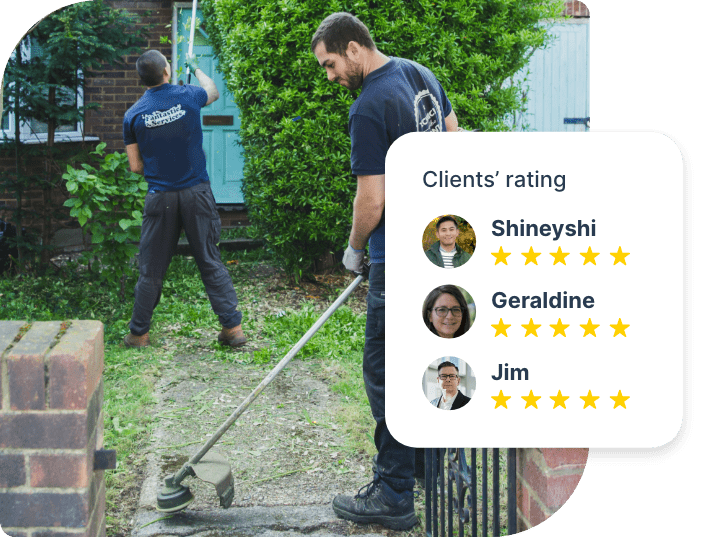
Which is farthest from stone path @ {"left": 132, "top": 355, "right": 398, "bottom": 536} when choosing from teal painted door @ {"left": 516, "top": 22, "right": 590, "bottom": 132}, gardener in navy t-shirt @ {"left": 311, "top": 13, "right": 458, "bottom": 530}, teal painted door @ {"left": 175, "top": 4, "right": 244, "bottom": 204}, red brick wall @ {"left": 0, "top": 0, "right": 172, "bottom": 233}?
teal painted door @ {"left": 175, "top": 4, "right": 244, "bottom": 204}

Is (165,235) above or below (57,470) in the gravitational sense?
above

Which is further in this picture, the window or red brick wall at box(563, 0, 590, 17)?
the window

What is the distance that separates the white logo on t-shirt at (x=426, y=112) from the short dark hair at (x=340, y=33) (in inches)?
11.1

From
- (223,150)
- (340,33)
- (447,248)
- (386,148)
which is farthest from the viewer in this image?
(223,150)

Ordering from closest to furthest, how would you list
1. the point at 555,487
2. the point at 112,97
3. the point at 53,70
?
the point at 555,487 < the point at 53,70 < the point at 112,97

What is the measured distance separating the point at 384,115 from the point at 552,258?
0.86m

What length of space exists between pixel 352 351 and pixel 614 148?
2.78 m

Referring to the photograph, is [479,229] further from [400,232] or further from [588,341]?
[588,341]

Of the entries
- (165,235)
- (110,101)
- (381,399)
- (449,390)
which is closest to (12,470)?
(449,390)

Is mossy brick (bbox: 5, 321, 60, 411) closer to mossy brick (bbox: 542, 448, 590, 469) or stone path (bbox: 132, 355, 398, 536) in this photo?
stone path (bbox: 132, 355, 398, 536)

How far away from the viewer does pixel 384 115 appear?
254 centimetres

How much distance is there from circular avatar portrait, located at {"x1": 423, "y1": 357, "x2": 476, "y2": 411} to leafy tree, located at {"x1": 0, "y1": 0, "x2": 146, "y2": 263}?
333 centimetres

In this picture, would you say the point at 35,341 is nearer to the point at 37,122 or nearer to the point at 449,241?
the point at 449,241

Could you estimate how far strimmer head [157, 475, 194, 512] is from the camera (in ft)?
8.70
